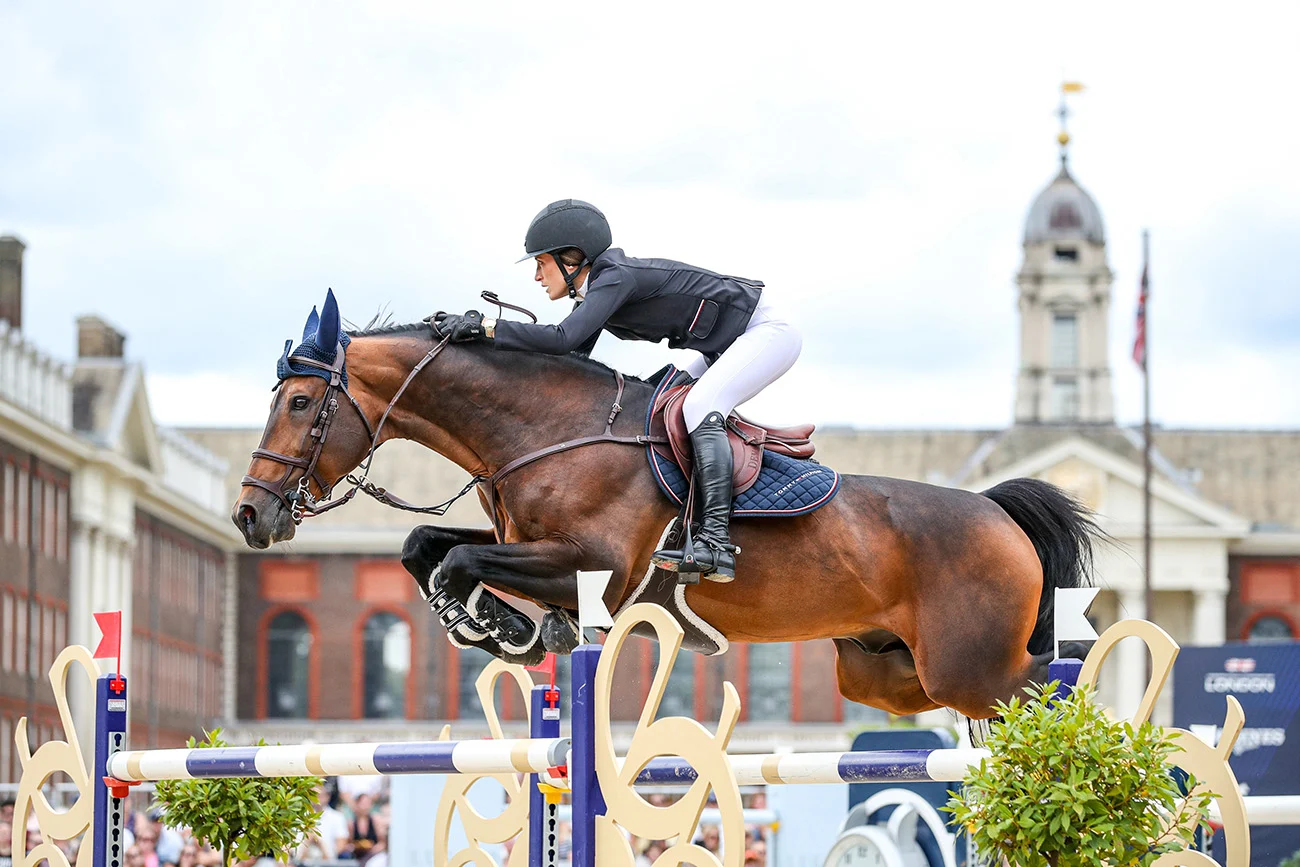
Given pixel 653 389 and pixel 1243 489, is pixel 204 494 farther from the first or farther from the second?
pixel 653 389

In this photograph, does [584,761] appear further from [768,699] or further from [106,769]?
[768,699]

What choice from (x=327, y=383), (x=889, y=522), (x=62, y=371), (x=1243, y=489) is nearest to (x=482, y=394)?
(x=327, y=383)

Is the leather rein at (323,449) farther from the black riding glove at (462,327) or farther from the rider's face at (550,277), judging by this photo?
the rider's face at (550,277)

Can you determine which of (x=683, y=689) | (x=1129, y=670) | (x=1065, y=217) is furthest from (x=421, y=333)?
(x=1065, y=217)

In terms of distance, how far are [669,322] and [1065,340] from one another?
70417 millimetres

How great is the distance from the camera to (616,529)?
21.4ft

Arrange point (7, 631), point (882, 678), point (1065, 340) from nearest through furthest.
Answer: point (882, 678) → point (7, 631) → point (1065, 340)

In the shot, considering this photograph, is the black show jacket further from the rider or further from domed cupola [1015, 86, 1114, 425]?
domed cupola [1015, 86, 1114, 425]

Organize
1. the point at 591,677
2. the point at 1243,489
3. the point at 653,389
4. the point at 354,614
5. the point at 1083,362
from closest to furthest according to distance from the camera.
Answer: the point at 591,677
the point at 653,389
the point at 354,614
the point at 1243,489
the point at 1083,362

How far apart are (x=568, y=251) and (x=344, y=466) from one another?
3.69ft

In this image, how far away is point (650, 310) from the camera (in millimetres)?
6879

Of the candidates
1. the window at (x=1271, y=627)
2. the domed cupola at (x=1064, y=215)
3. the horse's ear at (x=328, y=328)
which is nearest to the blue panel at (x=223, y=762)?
the horse's ear at (x=328, y=328)

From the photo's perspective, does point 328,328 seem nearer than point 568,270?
Yes

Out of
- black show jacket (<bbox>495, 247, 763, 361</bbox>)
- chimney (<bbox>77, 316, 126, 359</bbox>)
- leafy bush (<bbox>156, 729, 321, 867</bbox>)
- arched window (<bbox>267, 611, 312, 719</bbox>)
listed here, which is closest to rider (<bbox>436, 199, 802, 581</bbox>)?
black show jacket (<bbox>495, 247, 763, 361</bbox>)
